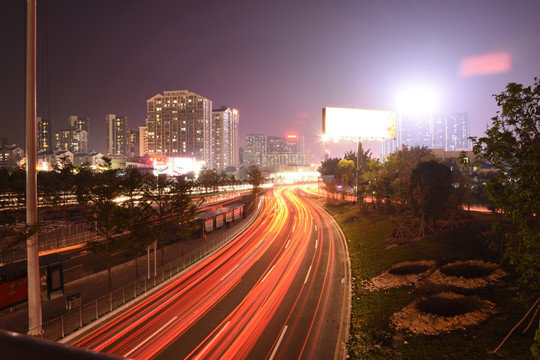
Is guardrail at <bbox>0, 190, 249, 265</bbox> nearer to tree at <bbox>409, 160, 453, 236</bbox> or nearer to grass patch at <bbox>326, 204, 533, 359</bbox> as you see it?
grass patch at <bbox>326, 204, 533, 359</bbox>

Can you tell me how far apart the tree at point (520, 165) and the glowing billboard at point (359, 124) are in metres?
33.3

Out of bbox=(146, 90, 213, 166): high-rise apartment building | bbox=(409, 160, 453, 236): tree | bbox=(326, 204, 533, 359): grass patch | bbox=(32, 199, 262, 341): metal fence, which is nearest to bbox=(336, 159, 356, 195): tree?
bbox=(409, 160, 453, 236): tree

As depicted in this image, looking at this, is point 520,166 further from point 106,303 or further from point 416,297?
point 106,303

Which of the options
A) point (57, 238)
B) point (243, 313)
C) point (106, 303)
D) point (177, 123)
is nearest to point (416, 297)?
point (243, 313)

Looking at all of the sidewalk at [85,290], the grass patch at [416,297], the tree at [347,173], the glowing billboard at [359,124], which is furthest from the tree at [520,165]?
the tree at [347,173]

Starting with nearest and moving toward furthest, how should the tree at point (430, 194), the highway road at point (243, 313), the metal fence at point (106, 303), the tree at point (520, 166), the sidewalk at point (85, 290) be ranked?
1. the tree at point (520, 166)
2. the highway road at point (243, 313)
3. the metal fence at point (106, 303)
4. the sidewalk at point (85, 290)
5. the tree at point (430, 194)

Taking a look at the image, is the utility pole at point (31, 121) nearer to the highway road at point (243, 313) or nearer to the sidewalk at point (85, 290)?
the highway road at point (243, 313)

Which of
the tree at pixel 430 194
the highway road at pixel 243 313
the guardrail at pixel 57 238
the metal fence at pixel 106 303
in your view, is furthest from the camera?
the tree at pixel 430 194

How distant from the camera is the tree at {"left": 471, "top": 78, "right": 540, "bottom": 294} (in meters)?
7.39

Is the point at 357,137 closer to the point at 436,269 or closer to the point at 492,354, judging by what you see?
the point at 436,269

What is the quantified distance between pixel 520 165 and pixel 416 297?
36.9 feet

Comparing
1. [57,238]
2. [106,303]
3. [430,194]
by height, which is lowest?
[106,303]

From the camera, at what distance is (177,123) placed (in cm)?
17988

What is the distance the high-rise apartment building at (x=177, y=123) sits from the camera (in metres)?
179
